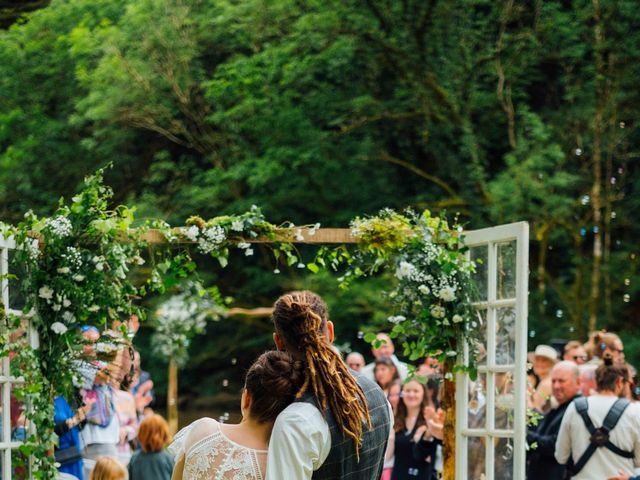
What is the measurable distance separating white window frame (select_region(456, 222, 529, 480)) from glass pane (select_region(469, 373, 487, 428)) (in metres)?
0.04

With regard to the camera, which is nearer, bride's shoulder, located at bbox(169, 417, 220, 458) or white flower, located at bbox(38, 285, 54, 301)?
bride's shoulder, located at bbox(169, 417, 220, 458)

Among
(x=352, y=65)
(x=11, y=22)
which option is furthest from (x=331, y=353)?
(x=11, y=22)

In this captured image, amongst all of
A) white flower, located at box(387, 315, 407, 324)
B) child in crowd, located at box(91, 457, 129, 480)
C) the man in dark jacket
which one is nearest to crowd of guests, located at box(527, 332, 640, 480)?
the man in dark jacket

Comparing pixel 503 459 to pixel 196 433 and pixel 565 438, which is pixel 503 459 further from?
pixel 196 433

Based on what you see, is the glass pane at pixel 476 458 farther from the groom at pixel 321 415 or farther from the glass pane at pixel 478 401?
the groom at pixel 321 415

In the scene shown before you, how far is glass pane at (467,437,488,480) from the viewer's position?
20.3ft

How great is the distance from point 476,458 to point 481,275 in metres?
1.01

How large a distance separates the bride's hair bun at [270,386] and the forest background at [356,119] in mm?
9822

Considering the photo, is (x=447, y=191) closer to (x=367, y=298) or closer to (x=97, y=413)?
(x=367, y=298)

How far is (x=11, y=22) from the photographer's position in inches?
655

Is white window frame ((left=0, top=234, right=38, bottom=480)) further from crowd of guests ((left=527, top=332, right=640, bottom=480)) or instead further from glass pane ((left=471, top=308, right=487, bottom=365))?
crowd of guests ((left=527, top=332, right=640, bottom=480))

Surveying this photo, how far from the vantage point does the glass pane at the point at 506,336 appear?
19.6ft

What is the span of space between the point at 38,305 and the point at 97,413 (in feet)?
4.59

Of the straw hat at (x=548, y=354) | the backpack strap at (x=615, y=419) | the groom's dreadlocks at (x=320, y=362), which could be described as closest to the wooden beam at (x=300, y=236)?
the backpack strap at (x=615, y=419)
